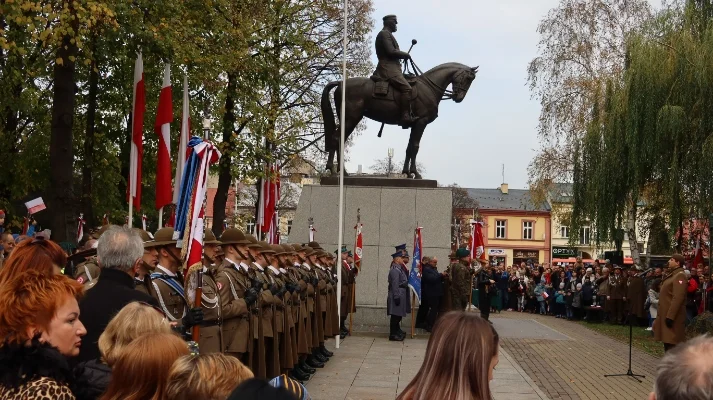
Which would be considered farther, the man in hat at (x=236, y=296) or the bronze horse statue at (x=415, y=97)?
the bronze horse statue at (x=415, y=97)

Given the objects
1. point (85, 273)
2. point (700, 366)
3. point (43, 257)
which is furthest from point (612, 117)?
point (700, 366)

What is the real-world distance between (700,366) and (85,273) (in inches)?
254

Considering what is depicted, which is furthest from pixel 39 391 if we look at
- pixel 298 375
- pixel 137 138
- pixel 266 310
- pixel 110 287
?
pixel 137 138

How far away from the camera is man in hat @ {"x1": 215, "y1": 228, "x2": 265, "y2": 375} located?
911cm

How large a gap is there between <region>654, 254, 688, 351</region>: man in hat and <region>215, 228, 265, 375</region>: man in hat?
7.06m

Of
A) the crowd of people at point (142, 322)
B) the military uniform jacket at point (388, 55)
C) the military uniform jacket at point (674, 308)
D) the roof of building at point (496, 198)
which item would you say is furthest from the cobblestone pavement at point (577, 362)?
the roof of building at point (496, 198)

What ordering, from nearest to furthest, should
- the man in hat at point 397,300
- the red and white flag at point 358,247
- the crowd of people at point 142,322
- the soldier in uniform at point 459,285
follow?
the crowd of people at point 142,322
the man in hat at point 397,300
the red and white flag at point 358,247
the soldier in uniform at point 459,285

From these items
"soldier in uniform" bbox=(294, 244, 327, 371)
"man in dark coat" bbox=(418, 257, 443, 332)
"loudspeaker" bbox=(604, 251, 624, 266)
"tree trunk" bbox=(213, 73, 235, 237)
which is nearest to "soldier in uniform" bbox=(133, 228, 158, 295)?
"soldier in uniform" bbox=(294, 244, 327, 371)

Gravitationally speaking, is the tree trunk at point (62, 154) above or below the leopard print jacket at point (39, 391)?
above

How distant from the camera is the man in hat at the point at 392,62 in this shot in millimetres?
21750

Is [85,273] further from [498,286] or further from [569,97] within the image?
[569,97]

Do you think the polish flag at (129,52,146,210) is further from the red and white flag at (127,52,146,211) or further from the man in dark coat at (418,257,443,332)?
the man in dark coat at (418,257,443,332)

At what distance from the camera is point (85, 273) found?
26.9ft

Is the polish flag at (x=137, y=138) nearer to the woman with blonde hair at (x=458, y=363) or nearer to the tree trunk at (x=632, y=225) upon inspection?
the woman with blonde hair at (x=458, y=363)
